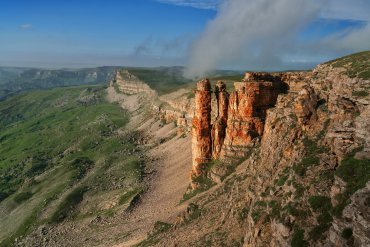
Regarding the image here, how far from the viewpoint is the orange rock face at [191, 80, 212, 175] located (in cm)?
8994

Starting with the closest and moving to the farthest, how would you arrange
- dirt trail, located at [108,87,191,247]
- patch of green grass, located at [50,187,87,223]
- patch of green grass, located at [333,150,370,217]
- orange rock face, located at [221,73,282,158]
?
patch of green grass, located at [333,150,370,217]
orange rock face, located at [221,73,282,158]
dirt trail, located at [108,87,191,247]
patch of green grass, located at [50,187,87,223]

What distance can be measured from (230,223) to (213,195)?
1886 cm

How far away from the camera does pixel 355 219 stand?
28.2 metres

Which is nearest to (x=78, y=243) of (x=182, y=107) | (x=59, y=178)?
(x=59, y=178)

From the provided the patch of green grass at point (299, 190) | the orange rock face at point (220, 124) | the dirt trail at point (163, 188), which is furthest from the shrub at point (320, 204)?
the orange rock face at point (220, 124)

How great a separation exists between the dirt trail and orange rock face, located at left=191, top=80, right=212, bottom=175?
910 centimetres

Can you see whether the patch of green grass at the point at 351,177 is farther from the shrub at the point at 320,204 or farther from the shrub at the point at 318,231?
the shrub at the point at 318,231

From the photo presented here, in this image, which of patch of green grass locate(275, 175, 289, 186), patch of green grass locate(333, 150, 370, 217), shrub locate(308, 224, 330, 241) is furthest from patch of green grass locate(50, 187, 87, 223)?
patch of green grass locate(333, 150, 370, 217)

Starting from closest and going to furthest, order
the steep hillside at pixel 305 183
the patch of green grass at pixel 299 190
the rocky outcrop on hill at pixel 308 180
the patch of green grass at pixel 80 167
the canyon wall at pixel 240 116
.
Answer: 1. the rocky outcrop on hill at pixel 308 180
2. the steep hillside at pixel 305 183
3. the patch of green grass at pixel 299 190
4. the canyon wall at pixel 240 116
5. the patch of green grass at pixel 80 167

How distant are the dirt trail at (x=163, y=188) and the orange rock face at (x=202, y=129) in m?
9.10

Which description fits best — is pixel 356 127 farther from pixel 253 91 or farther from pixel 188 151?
pixel 188 151

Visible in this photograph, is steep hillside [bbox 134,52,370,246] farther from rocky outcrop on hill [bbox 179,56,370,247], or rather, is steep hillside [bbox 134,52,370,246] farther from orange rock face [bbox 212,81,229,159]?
orange rock face [bbox 212,81,229,159]

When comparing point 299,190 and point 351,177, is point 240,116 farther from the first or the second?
point 351,177

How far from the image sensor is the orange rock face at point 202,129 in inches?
3541
